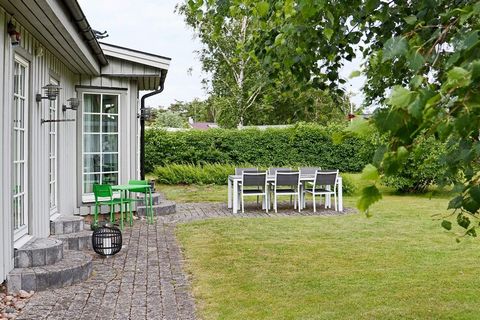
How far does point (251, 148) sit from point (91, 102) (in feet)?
27.6

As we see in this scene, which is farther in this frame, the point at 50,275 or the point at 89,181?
the point at 89,181

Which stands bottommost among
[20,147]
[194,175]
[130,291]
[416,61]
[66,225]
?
[130,291]

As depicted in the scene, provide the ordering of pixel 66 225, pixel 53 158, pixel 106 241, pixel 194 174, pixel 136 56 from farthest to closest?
pixel 194 174 < pixel 136 56 < pixel 53 158 < pixel 66 225 < pixel 106 241

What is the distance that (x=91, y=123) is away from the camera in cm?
848

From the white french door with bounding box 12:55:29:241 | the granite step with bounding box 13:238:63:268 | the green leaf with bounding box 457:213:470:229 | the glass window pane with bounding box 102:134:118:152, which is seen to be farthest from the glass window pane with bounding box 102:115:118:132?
the green leaf with bounding box 457:213:470:229

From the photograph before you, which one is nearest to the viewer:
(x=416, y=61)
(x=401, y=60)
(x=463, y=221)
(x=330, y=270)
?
(x=416, y=61)

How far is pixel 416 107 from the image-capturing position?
3.41 feet

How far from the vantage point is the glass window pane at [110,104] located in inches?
340

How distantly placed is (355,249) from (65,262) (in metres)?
3.58

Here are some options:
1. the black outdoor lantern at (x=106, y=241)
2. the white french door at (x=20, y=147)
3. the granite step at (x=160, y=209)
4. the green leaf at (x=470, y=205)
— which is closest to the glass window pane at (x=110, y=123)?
the granite step at (x=160, y=209)

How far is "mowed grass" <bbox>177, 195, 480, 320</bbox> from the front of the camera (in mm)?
4043

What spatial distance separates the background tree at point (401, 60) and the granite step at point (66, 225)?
12.1ft

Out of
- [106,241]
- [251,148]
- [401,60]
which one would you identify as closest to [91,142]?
[106,241]

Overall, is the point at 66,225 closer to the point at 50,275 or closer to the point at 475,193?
the point at 50,275
